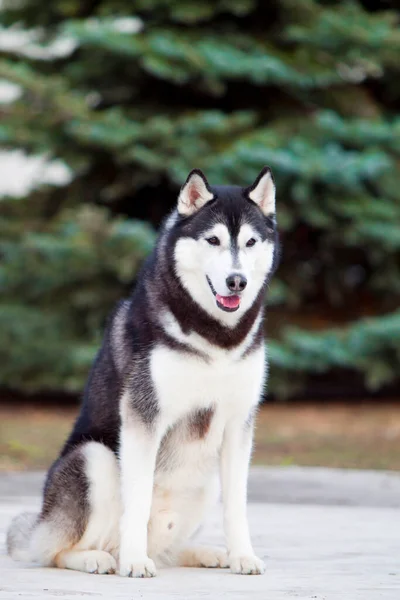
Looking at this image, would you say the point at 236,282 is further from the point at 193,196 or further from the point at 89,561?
the point at 89,561

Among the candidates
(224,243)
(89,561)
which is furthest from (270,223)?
(89,561)

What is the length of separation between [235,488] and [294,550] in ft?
2.98

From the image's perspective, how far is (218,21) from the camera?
12969 millimetres

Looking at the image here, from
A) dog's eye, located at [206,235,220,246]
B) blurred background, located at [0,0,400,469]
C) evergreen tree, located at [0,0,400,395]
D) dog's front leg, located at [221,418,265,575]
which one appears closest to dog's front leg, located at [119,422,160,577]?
dog's front leg, located at [221,418,265,575]

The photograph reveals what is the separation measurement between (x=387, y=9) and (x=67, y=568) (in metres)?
11.0

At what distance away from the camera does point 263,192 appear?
451 centimetres

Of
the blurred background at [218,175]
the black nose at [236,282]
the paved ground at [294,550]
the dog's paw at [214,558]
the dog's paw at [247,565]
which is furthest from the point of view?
the blurred background at [218,175]

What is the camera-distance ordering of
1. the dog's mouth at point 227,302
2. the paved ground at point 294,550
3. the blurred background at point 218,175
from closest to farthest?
1. the paved ground at point 294,550
2. the dog's mouth at point 227,302
3. the blurred background at point 218,175

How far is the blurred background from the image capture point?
11680 millimetres

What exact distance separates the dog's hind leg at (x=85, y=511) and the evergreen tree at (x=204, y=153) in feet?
23.0

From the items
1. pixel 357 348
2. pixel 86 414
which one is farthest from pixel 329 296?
pixel 86 414

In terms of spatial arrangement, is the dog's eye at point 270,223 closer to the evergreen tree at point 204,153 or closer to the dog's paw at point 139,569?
the dog's paw at point 139,569

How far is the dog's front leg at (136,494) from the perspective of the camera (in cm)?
420

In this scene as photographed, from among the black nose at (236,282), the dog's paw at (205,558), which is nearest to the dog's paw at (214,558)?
the dog's paw at (205,558)
